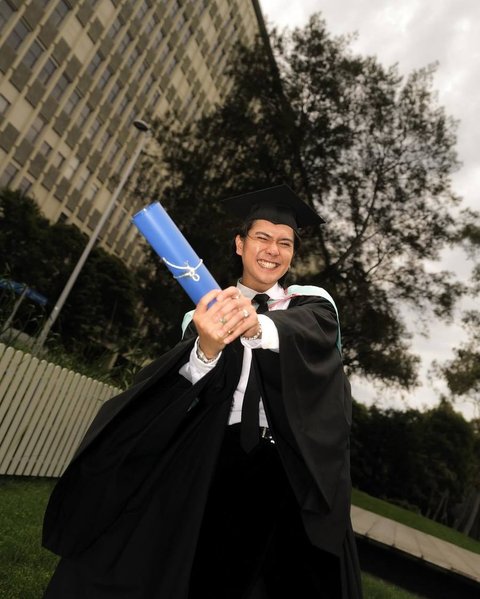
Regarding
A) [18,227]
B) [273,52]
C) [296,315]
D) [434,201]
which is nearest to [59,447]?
[296,315]

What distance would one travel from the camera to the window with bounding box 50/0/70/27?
2819cm

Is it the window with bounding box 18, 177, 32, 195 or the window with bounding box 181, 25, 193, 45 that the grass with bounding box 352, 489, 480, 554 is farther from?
the window with bounding box 181, 25, 193, 45

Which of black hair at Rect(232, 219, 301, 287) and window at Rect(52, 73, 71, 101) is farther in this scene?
window at Rect(52, 73, 71, 101)

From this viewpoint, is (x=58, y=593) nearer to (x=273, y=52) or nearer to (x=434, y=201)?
(x=434, y=201)

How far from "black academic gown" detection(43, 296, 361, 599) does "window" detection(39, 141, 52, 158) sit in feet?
107

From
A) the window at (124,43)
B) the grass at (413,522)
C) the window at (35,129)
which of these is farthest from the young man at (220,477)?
the window at (124,43)

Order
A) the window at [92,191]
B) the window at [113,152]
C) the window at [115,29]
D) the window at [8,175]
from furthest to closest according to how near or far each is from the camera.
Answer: the window at [113,152] → the window at [92,191] → the window at [115,29] → the window at [8,175]

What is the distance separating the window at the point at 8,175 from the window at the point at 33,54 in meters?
6.12

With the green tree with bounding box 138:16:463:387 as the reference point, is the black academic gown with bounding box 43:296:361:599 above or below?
below

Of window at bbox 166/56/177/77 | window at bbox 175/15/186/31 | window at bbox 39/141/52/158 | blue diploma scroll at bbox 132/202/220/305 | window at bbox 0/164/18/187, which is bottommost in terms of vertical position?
blue diploma scroll at bbox 132/202/220/305

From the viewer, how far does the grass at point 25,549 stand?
3139mm

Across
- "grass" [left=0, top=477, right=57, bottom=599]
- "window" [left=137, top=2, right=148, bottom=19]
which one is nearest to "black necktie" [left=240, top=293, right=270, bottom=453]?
"grass" [left=0, top=477, right=57, bottom=599]

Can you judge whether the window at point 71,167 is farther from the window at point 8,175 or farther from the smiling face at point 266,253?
the smiling face at point 266,253

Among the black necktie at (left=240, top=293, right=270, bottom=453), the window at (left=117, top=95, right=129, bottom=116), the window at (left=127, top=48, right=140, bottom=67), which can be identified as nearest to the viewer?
the black necktie at (left=240, top=293, right=270, bottom=453)
